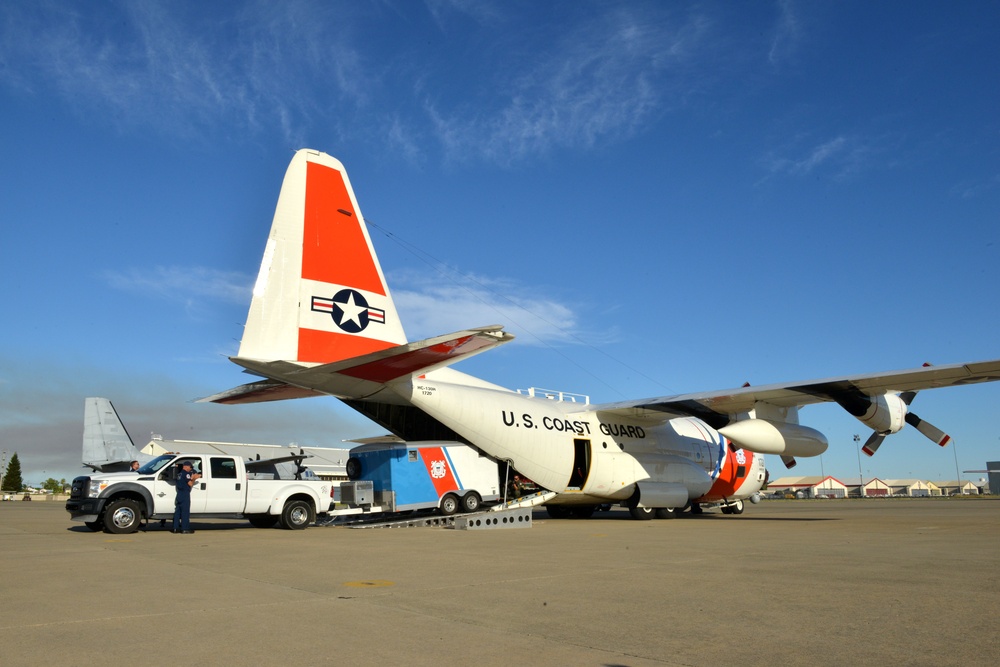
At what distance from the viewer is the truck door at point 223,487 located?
1638 centimetres

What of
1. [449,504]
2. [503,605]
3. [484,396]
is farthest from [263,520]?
[503,605]

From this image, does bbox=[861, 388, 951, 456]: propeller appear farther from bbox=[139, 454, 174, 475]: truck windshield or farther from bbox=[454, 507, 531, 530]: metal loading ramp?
bbox=[139, 454, 174, 475]: truck windshield

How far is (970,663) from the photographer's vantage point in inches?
173

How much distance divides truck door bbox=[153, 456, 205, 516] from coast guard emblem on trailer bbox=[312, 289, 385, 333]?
4.55 metres

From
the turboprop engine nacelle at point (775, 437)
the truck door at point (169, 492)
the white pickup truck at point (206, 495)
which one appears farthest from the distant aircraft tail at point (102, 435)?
the turboprop engine nacelle at point (775, 437)

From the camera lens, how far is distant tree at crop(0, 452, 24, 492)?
11109 centimetres

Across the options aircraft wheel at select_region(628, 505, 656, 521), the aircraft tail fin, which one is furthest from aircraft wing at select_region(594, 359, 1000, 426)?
the aircraft tail fin

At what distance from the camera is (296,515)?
1741cm

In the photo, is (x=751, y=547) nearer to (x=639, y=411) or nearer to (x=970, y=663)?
(x=970, y=663)

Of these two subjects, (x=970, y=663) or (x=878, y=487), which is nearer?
(x=970, y=663)

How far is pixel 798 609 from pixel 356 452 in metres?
14.1

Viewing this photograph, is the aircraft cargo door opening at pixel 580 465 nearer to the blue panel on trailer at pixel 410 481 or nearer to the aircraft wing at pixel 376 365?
the blue panel on trailer at pixel 410 481

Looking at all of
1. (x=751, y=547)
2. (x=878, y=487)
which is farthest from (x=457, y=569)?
(x=878, y=487)

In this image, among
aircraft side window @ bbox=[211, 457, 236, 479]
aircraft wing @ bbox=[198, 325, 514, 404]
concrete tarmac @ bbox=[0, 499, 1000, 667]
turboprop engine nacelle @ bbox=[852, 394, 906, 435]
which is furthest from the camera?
turboprop engine nacelle @ bbox=[852, 394, 906, 435]
